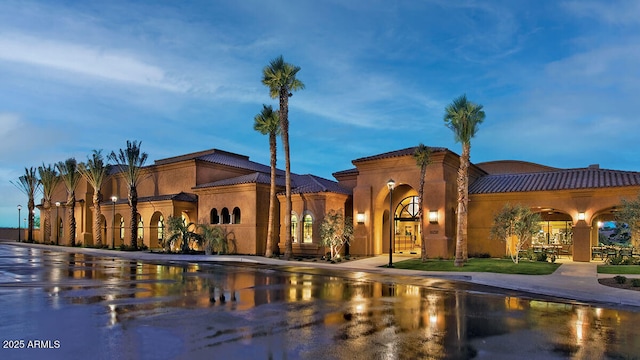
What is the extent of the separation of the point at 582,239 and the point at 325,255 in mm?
15833

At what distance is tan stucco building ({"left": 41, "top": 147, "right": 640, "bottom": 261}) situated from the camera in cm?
2613

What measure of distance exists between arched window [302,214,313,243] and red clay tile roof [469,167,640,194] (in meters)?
11.4

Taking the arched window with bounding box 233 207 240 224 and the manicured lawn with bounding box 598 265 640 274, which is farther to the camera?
the arched window with bounding box 233 207 240 224

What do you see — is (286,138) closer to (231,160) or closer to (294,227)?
(294,227)

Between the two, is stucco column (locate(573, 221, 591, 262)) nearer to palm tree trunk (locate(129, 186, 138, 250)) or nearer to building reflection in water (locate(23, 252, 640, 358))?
building reflection in water (locate(23, 252, 640, 358))

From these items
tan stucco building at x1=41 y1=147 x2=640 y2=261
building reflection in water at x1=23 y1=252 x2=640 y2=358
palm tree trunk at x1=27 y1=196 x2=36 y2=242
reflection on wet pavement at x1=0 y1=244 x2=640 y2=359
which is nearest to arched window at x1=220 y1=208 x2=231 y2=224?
tan stucco building at x1=41 y1=147 x2=640 y2=261

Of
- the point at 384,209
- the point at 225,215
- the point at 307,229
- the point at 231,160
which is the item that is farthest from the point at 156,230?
the point at 384,209

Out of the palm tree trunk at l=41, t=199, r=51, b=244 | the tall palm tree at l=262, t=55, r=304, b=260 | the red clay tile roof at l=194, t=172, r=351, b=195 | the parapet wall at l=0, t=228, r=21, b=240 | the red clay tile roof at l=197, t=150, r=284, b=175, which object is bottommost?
the parapet wall at l=0, t=228, r=21, b=240

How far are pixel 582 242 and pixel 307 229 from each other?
57.4 feet

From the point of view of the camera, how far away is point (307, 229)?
30.9 metres

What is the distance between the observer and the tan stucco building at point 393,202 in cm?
2613

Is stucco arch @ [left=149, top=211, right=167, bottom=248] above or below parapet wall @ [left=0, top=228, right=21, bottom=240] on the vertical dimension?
above

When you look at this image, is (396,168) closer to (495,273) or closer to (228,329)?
(495,273)

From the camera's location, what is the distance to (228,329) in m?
8.84
